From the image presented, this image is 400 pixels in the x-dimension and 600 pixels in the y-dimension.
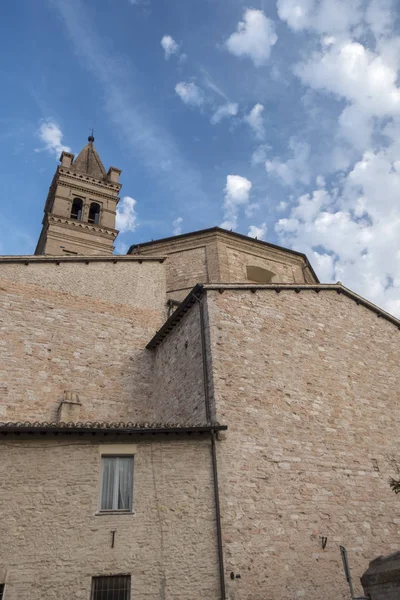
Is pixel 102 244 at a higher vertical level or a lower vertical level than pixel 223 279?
higher

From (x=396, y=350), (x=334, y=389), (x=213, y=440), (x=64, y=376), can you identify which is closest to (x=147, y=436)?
(x=213, y=440)

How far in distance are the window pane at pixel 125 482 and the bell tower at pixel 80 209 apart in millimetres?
16675

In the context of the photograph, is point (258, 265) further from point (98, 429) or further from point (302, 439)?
point (98, 429)

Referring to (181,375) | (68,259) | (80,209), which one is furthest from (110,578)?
(80,209)

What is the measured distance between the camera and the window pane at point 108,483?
844cm

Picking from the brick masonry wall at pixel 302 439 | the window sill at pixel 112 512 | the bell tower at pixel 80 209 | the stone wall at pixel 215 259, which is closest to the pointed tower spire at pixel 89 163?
the bell tower at pixel 80 209

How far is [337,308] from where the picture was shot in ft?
45.2

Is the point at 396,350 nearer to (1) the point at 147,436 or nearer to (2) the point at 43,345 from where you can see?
(1) the point at 147,436

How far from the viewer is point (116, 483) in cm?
868

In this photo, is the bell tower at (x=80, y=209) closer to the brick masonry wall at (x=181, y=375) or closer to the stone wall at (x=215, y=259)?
the stone wall at (x=215, y=259)

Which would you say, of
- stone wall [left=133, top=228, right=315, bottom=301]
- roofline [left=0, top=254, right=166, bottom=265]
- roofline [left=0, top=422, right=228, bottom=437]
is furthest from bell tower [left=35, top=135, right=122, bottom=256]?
roofline [left=0, top=422, right=228, bottom=437]

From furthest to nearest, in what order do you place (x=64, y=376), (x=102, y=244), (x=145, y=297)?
1. (x=102, y=244)
2. (x=145, y=297)
3. (x=64, y=376)

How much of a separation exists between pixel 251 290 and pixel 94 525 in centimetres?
688

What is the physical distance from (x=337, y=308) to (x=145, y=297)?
601cm
